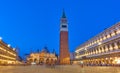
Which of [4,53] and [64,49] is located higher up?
[64,49]

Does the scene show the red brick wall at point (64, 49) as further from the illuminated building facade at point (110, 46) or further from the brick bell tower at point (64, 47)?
the illuminated building facade at point (110, 46)


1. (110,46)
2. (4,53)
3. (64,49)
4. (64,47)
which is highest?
(64,47)

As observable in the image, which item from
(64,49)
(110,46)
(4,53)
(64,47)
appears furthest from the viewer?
(64,47)

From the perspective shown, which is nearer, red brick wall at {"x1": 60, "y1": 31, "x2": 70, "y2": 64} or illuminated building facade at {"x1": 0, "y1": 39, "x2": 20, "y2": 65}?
illuminated building facade at {"x1": 0, "y1": 39, "x2": 20, "y2": 65}

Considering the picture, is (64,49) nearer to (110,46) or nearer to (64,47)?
(64,47)

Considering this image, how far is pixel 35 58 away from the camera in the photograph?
7146 inches

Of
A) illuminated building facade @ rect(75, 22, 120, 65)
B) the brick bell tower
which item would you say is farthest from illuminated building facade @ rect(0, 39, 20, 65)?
illuminated building facade @ rect(75, 22, 120, 65)

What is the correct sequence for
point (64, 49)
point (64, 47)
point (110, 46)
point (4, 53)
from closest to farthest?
point (110, 46) < point (4, 53) < point (64, 49) < point (64, 47)

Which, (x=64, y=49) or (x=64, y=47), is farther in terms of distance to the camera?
(x=64, y=47)

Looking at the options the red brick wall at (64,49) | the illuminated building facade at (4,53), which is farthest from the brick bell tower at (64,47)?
the illuminated building facade at (4,53)

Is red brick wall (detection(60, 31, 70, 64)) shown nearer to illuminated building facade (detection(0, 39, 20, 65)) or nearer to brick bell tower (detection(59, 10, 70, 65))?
brick bell tower (detection(59, 10, 70, 65))

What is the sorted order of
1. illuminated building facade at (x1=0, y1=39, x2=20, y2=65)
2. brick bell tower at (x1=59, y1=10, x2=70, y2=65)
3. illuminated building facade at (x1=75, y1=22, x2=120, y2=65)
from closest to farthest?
illuminated building facade at (x1=75, y1=22, x2=120, y2=65) < illuminated building facade at (x1=0, y1=39, x2=20, y2=65) < brick bell tower at (x1=59, y1=10, x2=70, y2=65)

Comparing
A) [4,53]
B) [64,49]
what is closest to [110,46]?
[64,49]

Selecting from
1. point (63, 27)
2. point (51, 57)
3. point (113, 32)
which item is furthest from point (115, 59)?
point (51, 57)
